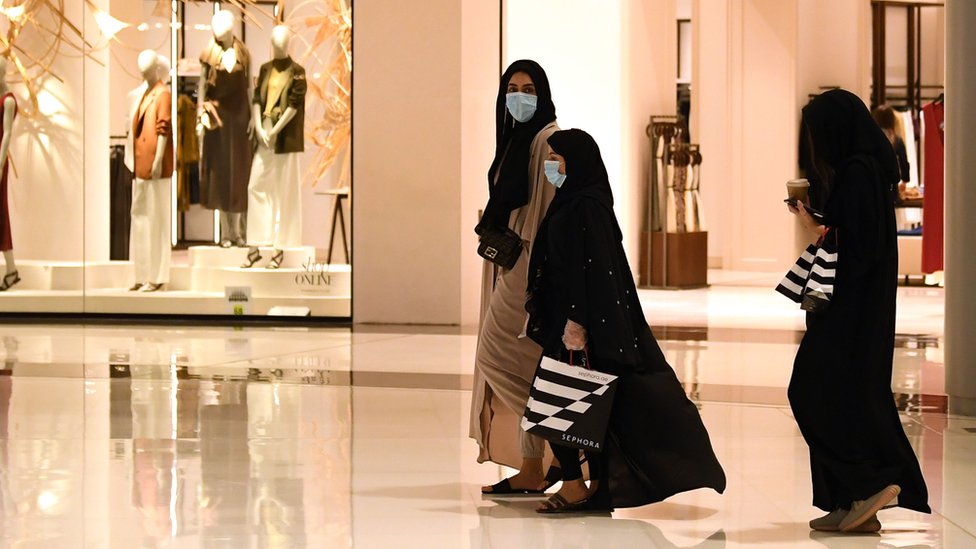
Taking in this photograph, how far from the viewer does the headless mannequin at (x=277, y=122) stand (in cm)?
1108

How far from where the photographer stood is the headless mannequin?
11078mm

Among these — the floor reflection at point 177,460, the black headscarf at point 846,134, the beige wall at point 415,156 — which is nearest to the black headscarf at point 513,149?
the black headscarf at point 846,134

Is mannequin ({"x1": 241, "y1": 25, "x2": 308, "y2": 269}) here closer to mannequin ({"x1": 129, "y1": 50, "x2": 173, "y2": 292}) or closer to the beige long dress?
mannequin ({"x1": 129, "y1": 50, "x2": 173, "y2": 292})

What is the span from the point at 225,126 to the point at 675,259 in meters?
6.22

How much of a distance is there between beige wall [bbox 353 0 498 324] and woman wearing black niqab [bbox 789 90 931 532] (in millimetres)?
6802

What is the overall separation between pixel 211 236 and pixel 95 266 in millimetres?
1131

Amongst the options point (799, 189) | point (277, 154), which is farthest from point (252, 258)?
point (799, 189)

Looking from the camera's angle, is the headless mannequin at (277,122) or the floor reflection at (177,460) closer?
the floor reflection at (177,460)

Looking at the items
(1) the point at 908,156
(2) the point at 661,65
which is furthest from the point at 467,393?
(1) the point at 908,156

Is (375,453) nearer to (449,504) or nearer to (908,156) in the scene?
(449,504)

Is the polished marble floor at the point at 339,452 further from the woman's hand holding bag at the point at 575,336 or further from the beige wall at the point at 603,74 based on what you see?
the beige wall at the point at 603,74

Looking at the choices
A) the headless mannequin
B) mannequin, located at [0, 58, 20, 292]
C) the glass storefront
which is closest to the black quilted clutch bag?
the glass storefront

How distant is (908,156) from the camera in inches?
725

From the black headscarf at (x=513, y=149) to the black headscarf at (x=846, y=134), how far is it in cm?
93
